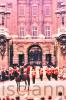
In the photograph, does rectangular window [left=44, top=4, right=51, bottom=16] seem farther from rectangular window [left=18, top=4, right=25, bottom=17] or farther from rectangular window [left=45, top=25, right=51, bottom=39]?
rectangular window [left=18, top=4, right=25, bottom=17]

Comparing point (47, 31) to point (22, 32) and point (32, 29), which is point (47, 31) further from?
point (22, 32)

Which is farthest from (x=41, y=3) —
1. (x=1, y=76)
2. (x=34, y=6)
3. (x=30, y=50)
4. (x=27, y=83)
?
(x=27, y=83)

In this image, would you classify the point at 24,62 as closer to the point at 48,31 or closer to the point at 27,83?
the point at 48,31

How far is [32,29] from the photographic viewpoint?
2383 inches

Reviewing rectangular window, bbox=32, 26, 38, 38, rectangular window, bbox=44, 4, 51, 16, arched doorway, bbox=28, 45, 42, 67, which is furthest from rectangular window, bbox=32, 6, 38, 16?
arched doorway, bbox=28, 45, 42, 67

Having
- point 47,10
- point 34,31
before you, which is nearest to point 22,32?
point 34,31

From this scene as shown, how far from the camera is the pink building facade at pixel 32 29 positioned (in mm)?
58125

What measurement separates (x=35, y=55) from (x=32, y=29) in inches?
165

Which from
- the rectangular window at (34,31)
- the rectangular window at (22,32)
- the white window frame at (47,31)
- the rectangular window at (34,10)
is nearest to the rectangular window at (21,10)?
the rectangular window at (34,10)

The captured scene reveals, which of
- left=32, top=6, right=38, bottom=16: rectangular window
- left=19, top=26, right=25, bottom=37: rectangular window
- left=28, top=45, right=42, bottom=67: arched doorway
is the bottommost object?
left=28, top=45, right=42, bottom=67: arched doorway

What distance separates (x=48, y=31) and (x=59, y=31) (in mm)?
4839

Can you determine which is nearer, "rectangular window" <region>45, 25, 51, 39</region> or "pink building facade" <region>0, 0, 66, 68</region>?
"pink building facade" <region>0, 0, 66, 68</region>

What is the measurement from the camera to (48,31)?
6031cm

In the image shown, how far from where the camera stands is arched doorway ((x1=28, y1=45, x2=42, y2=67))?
191 feet
